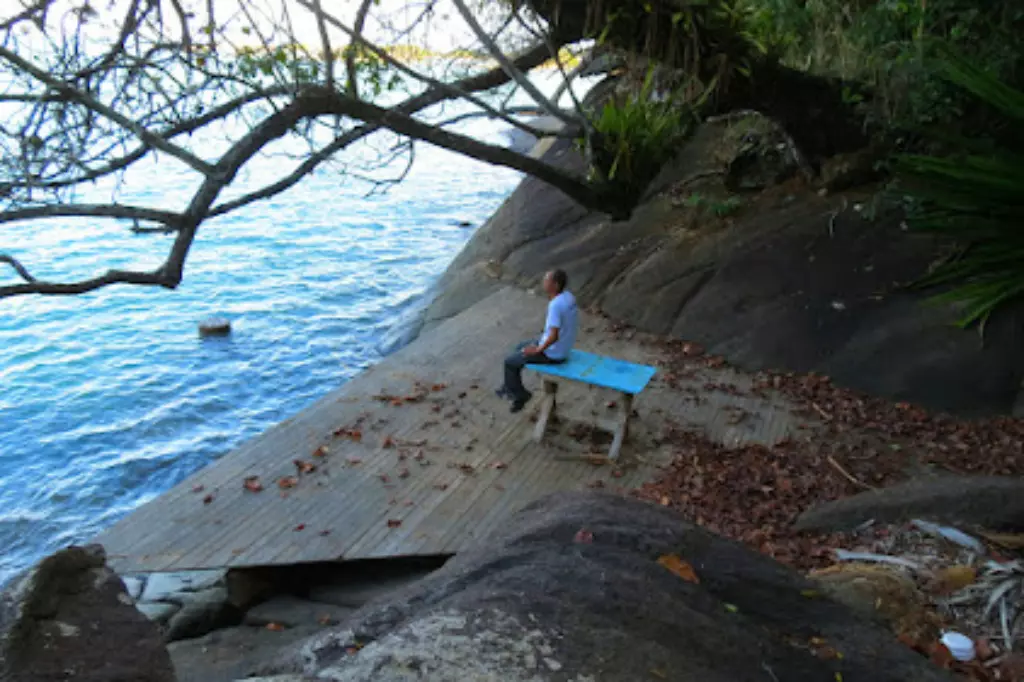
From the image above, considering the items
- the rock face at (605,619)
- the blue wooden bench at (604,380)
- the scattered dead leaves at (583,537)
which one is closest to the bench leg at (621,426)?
the blue wooden bench at (604,380)

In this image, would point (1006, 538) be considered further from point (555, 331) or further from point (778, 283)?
point (778, 283)

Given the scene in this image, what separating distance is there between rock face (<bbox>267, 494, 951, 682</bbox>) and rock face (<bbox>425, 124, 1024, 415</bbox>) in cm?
572

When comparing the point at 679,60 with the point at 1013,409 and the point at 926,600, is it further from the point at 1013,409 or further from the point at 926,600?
the point at 926,600

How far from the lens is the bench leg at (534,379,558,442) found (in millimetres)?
7410

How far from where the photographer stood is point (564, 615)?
252 centimetres

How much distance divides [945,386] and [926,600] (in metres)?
4.73

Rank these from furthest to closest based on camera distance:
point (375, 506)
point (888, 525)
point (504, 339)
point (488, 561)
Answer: point (504, 339), point (375, 506), point (888, 525), point (488, 561)

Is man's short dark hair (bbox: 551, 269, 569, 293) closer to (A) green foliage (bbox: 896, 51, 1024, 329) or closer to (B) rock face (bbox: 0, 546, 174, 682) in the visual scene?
(A) green foliage (bbox: 896, 51, 1024, 329)

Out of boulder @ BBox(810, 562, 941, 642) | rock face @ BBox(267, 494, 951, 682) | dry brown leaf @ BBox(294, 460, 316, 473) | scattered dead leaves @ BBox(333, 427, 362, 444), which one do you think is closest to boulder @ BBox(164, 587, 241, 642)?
dry brown leaf @ BBox(294, 460, 316, 473)

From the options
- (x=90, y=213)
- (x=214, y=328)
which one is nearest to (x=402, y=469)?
(x=90, y=213)

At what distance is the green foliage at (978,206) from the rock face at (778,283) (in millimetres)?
298

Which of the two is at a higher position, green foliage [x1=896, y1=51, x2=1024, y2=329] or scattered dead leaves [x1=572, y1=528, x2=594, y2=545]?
green foliage [x1=896, y1=51, x2=1024, y2=329]

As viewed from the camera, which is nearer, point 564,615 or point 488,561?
point 564,615

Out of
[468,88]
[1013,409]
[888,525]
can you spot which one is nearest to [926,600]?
[888,525]
